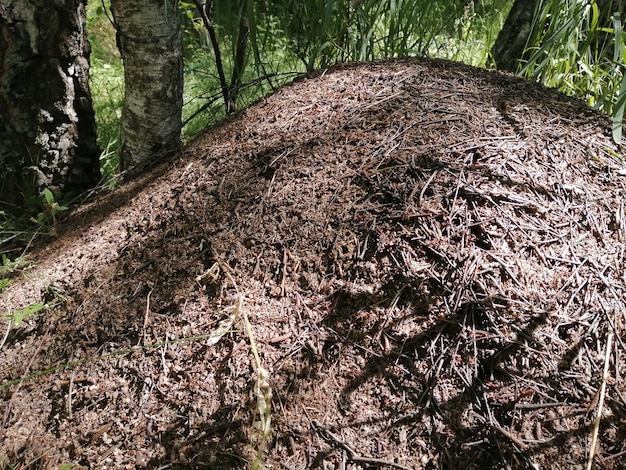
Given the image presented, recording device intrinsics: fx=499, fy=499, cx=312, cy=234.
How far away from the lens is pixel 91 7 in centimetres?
607

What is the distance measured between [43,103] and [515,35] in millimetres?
3292

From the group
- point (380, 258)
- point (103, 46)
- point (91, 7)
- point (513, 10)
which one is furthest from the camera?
point (91, 7)

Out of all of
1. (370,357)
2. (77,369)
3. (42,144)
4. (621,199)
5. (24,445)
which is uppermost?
(621,199)

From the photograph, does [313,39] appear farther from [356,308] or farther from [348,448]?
[348,448]

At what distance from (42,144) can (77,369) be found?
127cm

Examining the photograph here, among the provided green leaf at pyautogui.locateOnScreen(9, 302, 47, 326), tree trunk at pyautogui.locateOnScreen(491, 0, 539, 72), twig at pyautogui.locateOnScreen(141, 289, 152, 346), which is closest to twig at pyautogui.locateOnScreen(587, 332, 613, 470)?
twig at pyautogui.locateOnScreen(141, 289, 152, 346)

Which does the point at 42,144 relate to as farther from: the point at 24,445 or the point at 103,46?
the point at 103,46

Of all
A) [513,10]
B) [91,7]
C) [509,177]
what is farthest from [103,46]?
[509,177]

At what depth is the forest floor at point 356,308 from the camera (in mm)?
1326

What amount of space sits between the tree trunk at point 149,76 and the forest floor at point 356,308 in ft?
1.92

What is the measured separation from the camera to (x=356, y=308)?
149cm

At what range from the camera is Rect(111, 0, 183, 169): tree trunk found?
220 centimetres

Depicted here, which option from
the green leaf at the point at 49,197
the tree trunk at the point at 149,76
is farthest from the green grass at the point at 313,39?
the green leaf at the point at 49,197

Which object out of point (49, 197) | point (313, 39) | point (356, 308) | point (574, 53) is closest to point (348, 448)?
point (356, 308)
